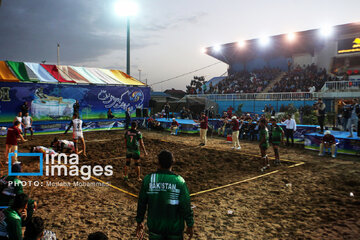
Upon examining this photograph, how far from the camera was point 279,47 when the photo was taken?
3866 cm

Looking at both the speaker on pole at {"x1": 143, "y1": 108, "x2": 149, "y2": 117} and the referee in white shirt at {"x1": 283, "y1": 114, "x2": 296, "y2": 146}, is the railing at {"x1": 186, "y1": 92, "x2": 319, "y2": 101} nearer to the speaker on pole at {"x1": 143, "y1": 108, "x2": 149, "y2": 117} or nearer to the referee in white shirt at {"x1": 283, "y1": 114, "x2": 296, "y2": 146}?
the speaker on pole at {"x1": 143, "y1": 108, "x2": 149, "y2": 117}

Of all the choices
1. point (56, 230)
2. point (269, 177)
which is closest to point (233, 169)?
point (269, 177)

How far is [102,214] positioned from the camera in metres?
6.16

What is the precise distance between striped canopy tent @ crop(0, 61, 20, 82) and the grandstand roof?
3109 cm

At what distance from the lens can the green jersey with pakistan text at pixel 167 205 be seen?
327 centimetres

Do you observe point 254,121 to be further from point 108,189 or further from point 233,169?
point 108,189

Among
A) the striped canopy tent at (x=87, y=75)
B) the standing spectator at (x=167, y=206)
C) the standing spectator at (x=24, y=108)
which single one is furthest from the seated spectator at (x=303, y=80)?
the standing spectator at (x=167, y=206)

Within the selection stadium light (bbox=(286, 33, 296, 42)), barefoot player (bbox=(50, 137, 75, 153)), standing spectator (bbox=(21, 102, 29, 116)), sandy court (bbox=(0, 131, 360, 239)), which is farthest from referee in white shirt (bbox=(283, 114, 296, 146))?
stadium light (bbox=(286, 33, 296, 42))

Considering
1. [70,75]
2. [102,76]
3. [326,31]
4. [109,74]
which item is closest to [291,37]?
[326,31]

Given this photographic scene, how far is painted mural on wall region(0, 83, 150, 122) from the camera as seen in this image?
19516 mm

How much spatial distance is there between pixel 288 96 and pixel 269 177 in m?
19.0

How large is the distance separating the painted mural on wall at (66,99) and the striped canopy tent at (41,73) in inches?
17.3

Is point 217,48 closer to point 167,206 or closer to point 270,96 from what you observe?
point 270,96

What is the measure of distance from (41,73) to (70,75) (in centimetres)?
244
